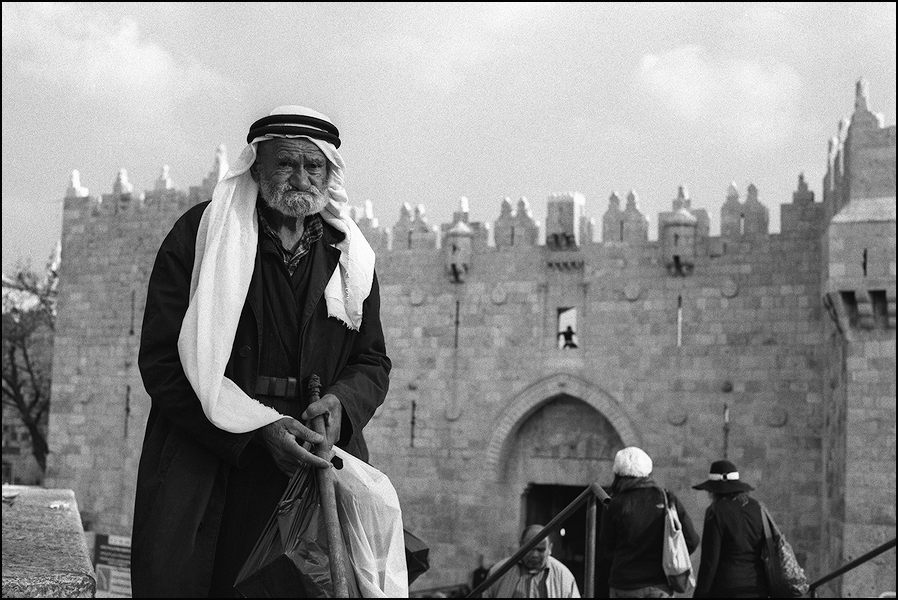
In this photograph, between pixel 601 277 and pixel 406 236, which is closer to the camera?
pixel 601 277

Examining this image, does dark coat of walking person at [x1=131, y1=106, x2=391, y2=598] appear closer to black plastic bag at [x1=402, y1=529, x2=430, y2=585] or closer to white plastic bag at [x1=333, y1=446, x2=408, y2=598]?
white plastic bag at [x1=333, y1=446, x2=408, y2=598]

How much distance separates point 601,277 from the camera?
15875mm

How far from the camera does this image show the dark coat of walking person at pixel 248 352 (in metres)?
2.77

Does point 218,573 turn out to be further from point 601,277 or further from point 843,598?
point 601,277

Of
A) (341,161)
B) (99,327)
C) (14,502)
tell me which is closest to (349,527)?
(341,161)

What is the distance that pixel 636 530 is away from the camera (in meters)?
6.28

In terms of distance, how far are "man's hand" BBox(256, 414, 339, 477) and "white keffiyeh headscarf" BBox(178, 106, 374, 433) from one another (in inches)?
1.1

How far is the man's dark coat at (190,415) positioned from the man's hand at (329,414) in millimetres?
39

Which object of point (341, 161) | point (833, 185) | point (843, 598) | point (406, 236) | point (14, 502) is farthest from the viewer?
point (406, 236)

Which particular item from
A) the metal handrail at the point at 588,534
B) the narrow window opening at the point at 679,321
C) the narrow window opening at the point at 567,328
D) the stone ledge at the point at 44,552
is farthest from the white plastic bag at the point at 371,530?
the narrow window opening at the point at 567,328

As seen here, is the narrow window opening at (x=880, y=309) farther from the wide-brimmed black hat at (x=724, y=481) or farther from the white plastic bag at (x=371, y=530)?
the white plastic bag at (x=371, y=530)

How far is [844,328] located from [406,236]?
680cm

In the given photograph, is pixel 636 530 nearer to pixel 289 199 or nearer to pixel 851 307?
pixel 289 199

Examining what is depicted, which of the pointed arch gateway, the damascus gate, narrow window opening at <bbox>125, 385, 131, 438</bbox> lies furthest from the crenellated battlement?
narrow window opening at <bbox>125, 385, 131, 438</bbox>
